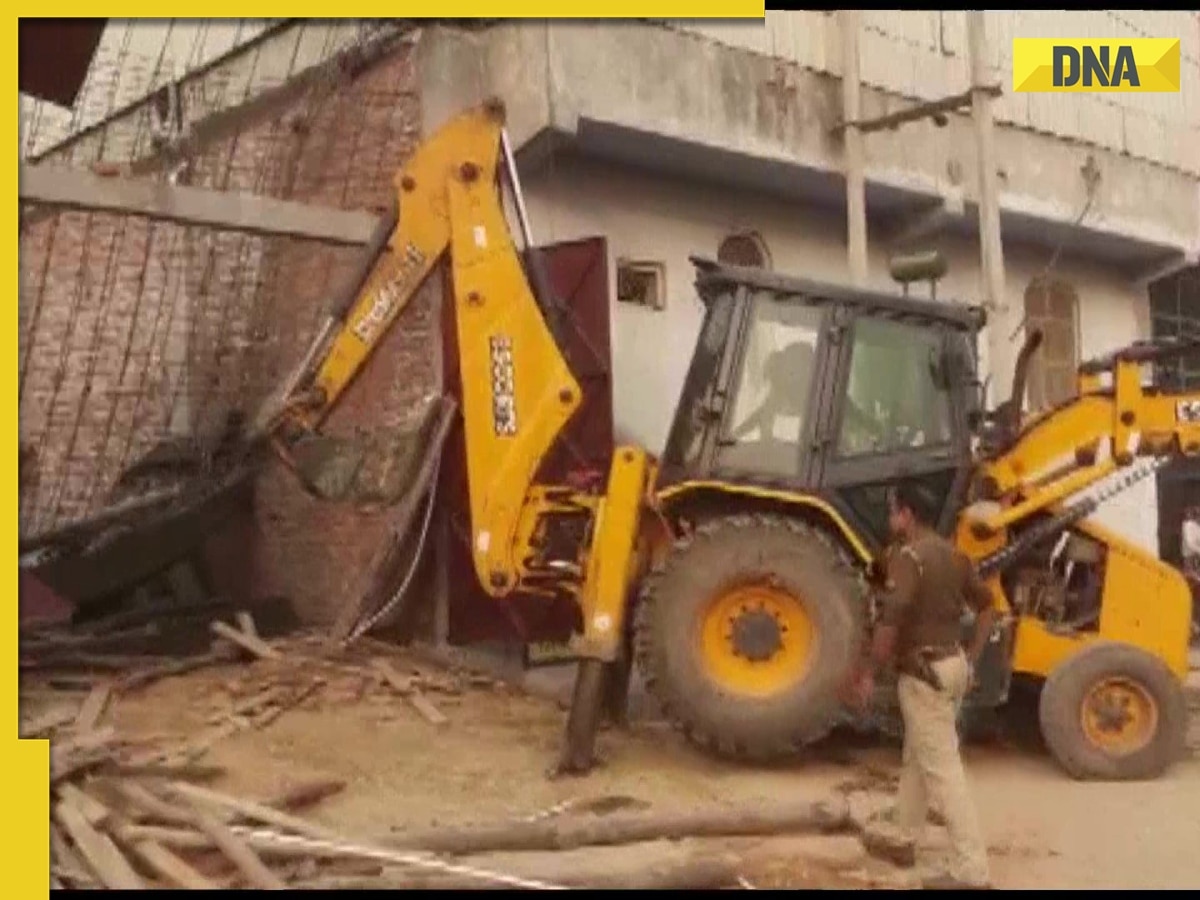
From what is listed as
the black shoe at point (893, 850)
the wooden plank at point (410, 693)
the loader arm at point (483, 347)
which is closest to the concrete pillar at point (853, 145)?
the loader arm at point (483, 347)

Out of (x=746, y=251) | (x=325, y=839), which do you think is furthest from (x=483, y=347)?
(x=746, y=251)

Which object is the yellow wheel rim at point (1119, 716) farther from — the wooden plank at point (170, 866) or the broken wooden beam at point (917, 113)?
the broken wooden beam at point (917, 113)

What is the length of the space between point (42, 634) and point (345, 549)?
235 centimetres

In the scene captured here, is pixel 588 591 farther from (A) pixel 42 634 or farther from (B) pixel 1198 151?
(B) pixel 1198 151

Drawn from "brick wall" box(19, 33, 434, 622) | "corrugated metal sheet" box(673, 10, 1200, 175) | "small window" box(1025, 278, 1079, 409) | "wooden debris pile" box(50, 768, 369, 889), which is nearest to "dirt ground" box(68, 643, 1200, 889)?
"wooden debris pile" box(50, 768, 369, 889)

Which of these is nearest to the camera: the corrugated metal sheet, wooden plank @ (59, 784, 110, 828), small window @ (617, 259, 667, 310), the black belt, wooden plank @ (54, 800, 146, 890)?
wooden plank @ (54, 800, 146, 890)

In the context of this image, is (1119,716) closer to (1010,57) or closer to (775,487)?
(775,487)

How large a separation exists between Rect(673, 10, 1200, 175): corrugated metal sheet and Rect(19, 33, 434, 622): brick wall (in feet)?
9.82

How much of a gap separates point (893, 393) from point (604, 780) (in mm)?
2828

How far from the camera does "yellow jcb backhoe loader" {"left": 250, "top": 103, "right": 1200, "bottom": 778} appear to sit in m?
8.63

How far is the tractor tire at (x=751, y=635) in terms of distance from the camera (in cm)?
856

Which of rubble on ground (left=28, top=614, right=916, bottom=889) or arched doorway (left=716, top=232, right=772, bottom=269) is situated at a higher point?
arched doorway (left=716, top=232, right=772, bottom=269)

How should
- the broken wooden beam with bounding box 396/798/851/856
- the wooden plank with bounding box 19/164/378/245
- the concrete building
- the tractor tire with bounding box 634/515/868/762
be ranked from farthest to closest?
the concrete building, the wooden plank with bounding box 19/164/378/245, the tractor tire with bounding box 634/515/868/762, the broken wooden beam with bounding box 396/798/851/856

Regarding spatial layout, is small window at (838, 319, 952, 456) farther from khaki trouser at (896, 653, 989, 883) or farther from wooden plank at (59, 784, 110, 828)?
wooden plank at (59, 784, 110, 828)
